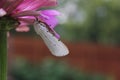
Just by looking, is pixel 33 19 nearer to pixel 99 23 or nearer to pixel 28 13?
pixel 28 13

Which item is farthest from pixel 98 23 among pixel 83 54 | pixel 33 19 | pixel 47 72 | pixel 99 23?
pixel 33 19

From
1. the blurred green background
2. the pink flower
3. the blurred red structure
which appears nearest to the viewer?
the pink flower

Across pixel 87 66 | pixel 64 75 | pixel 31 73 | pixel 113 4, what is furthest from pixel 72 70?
pixel 113 4

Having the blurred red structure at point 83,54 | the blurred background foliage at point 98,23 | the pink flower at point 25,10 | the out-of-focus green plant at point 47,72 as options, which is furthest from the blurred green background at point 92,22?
the pink flower at point 25,10

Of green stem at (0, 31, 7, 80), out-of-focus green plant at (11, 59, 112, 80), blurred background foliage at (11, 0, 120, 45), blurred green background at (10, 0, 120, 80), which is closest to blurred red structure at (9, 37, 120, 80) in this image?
out-of-focus green plant at (11, 59, 112, 80)

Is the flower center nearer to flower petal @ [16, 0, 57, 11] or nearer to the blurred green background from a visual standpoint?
flower petal @ [16, 0, 57, 11]

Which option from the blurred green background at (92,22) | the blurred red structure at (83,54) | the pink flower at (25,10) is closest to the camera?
the pink flower at (25,10)

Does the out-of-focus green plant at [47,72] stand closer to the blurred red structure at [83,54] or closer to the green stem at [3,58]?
the blurred red structure at [83,54]
